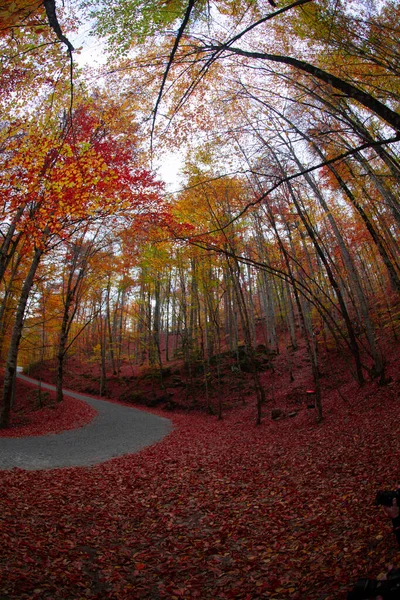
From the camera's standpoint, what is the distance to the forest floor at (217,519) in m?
2.81

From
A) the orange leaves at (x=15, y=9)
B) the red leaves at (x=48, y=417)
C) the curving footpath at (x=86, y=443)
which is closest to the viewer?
the orange leaves at (x=15, y=9)

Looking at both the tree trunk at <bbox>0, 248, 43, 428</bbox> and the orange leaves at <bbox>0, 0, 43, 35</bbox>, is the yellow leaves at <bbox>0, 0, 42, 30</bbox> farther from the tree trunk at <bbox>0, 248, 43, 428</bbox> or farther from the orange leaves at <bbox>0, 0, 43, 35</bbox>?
the tree trunk at <bbox>0, 248, 43, 428</bbox>

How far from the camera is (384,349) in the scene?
1317 cm

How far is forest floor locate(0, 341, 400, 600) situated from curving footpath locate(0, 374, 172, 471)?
0.83m

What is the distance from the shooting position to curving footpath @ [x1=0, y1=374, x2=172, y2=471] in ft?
23.7

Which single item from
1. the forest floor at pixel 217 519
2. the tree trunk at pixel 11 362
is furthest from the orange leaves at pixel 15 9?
the tree trunk at pixel 11 362

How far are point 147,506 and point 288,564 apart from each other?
8.77 ft

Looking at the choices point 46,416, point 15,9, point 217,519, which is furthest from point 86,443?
point 15,9

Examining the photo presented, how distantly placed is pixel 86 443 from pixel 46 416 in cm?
432

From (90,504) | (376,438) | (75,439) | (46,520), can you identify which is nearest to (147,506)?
(90,504)

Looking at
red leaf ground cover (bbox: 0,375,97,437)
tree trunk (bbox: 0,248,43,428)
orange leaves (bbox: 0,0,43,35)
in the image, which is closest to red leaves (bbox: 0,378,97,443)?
red leaf ground cover (bbox: 0,375,97,437)

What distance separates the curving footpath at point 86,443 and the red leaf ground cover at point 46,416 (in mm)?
628

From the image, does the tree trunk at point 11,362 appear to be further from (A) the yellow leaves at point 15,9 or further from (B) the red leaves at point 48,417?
(A) the yellow leaves at point 15,9

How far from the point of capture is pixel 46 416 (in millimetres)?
12586
